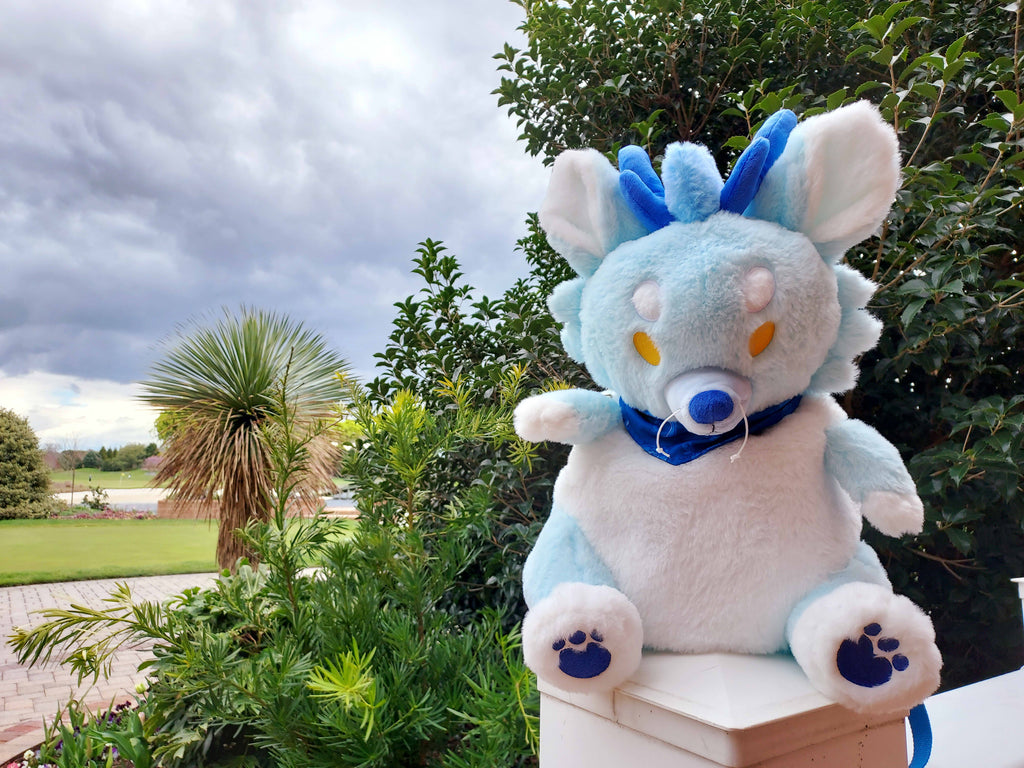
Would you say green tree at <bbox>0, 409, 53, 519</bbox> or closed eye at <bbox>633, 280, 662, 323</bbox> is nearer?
closed eye at <bbox>633, 280, 662, 323</bbox>

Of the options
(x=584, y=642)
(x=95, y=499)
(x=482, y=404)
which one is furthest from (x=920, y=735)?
(x=95, y=499)

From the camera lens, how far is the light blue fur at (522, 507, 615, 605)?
2.34ft

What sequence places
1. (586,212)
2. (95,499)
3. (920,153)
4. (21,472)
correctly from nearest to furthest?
(586,212)
(920,153)
(21,472)
(95,499)

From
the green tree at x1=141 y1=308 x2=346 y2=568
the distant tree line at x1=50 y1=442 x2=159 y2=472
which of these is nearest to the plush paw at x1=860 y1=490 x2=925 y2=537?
the green tree at x1=141 y1=308 x2=346 y2=568

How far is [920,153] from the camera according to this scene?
5.81ft

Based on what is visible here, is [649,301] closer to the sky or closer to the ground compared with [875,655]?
closer to the sky

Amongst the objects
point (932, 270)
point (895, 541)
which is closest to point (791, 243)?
point (932, 270)

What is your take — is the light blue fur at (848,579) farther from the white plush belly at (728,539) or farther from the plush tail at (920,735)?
the plush tail at (920,735)

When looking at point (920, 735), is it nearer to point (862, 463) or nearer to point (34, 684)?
point (862, 463)

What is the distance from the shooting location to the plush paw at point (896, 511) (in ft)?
2.18

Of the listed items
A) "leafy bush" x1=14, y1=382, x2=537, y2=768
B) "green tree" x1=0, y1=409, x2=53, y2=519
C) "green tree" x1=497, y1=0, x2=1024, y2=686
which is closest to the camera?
"leafy bush" x1=14, y1=382, x2=537, y2=768

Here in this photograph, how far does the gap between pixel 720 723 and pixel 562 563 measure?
239 millimetres

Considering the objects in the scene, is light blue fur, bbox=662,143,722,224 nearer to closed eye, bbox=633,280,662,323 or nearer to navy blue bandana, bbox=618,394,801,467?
closed eye, bbox=633,280,662,323

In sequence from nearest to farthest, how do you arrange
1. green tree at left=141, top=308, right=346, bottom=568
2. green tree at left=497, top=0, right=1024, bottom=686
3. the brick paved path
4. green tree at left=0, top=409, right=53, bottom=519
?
green tree at left=497, top=0, right=1024, bottom=686
the brick paved path
green tree at left=141, top=308, right=346, bottom=568
green tree at left=0, top=409, right=53, bottom=519
